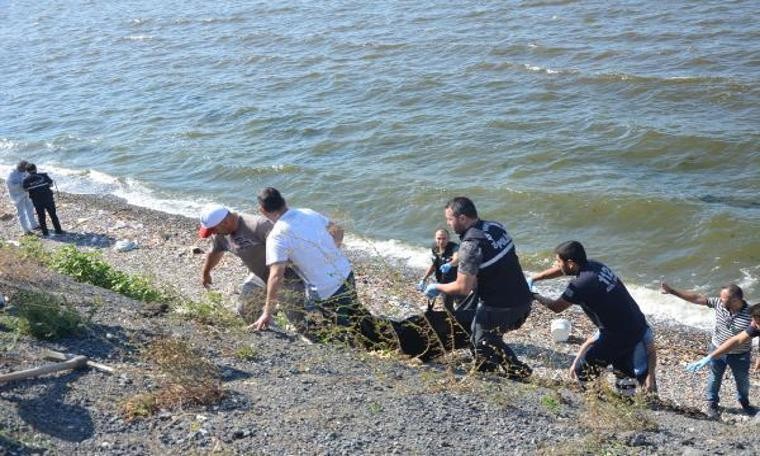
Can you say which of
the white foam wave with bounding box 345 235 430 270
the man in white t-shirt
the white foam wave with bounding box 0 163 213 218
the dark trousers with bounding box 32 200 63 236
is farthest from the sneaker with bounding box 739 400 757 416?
the white foam wave with bounding box 0 163 213 218

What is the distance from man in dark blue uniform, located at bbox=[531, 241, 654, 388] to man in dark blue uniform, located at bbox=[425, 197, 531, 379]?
352mm

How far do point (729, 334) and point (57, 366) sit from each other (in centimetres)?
562

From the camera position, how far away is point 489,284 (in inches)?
301

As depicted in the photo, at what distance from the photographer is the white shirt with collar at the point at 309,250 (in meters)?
7.61

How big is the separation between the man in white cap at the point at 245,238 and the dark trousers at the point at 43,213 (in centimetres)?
893

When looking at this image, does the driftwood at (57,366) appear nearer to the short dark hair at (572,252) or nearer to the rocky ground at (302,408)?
the rocky ground at (302,408)

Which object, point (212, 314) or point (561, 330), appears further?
point (561, 330)

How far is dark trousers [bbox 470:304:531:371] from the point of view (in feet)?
25.5

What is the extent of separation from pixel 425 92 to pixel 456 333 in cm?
1626

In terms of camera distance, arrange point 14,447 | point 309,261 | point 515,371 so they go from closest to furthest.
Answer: point 14,447 < point 309,261 < point 515,371

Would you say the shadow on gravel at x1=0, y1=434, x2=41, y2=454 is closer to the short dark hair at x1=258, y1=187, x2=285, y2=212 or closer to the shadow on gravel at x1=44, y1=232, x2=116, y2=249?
the short dark hair at x1=258, y1=187, x2=285, y2=212

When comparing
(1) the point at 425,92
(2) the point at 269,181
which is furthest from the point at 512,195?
(1) the point at 425,92

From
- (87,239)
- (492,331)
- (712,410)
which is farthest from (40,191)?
(712,410)

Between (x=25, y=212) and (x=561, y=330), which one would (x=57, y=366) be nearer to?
(x=561, y=330)
